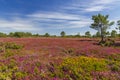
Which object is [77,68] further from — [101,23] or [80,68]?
[101,23]

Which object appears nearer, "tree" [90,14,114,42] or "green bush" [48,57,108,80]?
"green bush" [48,57,108,80]

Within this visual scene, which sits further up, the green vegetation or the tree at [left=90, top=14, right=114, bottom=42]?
the tree at [left=90, top=14, right=114, bottom=42]


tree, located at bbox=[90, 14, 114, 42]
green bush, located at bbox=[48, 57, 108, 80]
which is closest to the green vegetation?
green bush, located at bbox=[48, 57, 108, 80]

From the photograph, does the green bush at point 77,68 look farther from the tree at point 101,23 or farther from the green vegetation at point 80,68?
the tree at point 101,23

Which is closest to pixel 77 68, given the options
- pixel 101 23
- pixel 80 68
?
pixel 80 68

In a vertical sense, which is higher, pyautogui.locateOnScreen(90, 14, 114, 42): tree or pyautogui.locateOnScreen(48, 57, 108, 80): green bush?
pyautogui.locateOnScreen(90, 14, 114, 42): tree

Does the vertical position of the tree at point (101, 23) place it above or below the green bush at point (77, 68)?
above

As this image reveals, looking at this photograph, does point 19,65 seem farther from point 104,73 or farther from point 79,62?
point 104,73

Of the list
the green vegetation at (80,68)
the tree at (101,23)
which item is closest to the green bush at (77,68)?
the green vegetation at (80,68)

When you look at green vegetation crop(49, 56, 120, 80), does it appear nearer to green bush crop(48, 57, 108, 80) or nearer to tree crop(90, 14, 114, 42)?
green bush crop(48, 57, 108, 80)

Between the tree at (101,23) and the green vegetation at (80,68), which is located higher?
the tree at (101,23)

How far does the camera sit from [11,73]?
10.9 m

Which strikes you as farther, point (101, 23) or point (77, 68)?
point (101, 23)

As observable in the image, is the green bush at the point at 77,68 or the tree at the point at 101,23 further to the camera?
the tree at the point at 101,23
